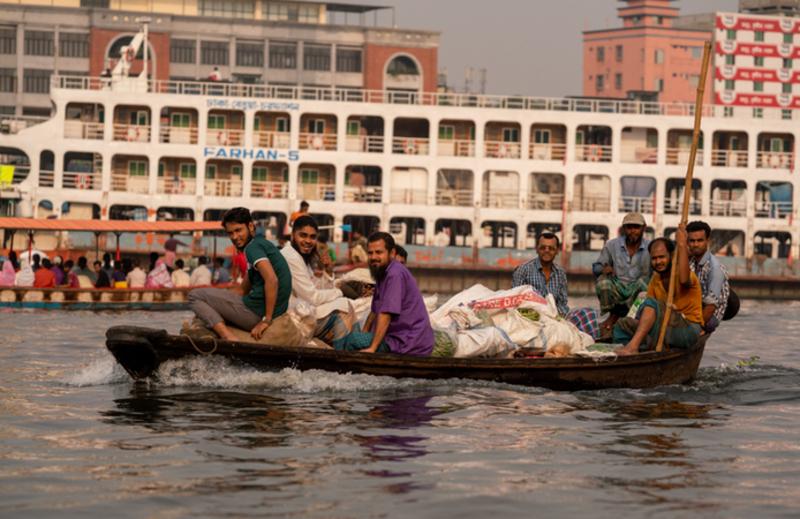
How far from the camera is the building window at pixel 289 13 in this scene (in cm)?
6084

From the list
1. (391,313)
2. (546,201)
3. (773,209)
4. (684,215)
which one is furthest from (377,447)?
(773,209)

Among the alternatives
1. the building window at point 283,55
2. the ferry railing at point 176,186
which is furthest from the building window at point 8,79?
the ferry railing at point 176,186

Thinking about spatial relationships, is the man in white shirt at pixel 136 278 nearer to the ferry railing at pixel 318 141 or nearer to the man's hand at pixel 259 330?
the man's hand at pixel 259 330

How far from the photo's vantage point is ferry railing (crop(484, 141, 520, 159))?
120 feet

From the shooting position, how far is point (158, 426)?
725 cm

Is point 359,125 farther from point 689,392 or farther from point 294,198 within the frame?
point 689,392

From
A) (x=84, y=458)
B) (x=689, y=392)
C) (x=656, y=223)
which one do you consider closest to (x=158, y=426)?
(x=84, y=458)

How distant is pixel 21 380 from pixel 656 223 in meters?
29.4

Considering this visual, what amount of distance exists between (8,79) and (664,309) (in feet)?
184

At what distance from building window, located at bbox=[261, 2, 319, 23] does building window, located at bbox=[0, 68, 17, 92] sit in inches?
633

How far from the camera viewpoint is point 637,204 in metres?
36.5

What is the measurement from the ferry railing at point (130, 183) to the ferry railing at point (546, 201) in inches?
592

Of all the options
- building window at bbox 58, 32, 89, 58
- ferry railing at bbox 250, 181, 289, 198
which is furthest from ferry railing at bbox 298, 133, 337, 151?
building window at bbox 58, 32, 89, 58

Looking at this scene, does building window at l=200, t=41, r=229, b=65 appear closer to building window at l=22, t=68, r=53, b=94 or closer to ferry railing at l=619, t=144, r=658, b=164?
building window at l=22, t=68, r=53, b=94
